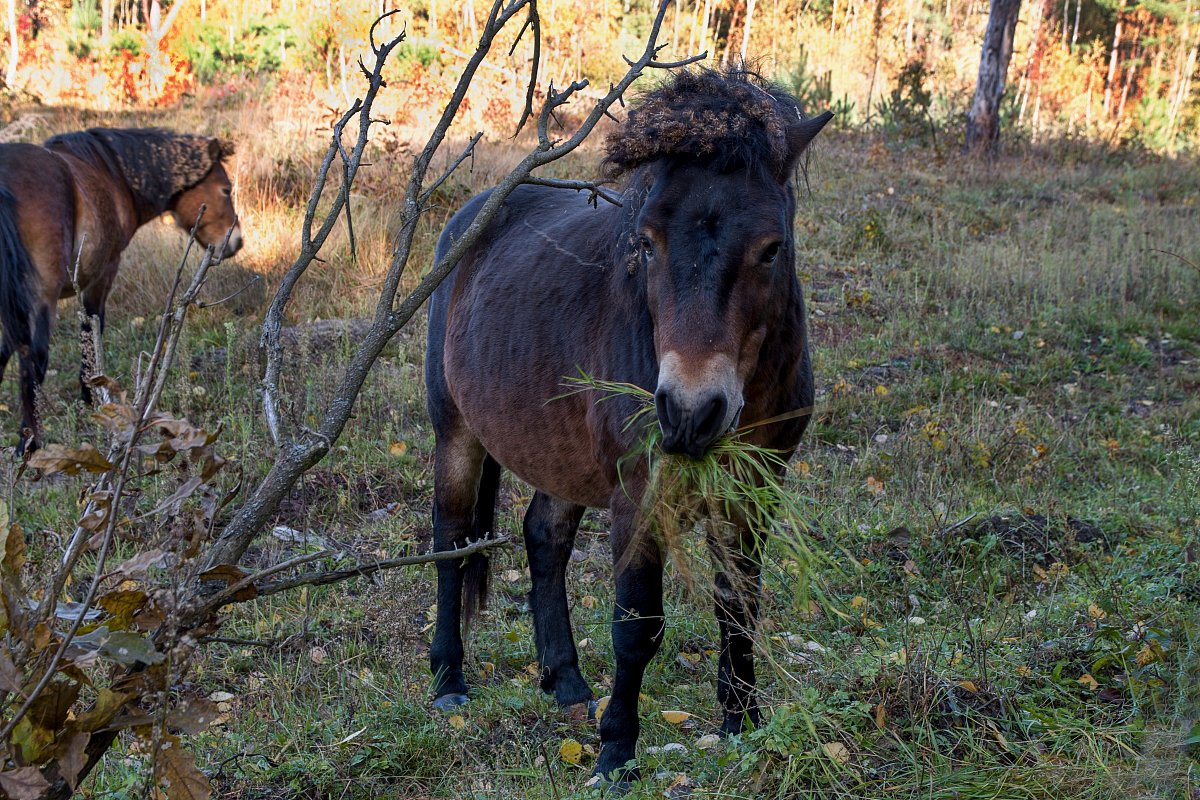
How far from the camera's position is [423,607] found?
185 inches

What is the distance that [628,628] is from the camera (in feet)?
10.3

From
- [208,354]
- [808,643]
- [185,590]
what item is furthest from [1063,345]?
[185,590]

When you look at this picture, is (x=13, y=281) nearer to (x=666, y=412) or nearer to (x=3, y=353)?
(x=3, y=353)

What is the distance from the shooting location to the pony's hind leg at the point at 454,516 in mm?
4207

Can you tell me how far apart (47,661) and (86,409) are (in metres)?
5.38

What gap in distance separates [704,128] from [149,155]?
7188 millimetres

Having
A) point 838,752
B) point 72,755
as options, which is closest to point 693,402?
point 838,752

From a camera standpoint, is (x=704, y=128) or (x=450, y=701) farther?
(x=450, y=701)

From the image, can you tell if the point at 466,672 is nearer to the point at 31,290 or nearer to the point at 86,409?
the point at 86,409

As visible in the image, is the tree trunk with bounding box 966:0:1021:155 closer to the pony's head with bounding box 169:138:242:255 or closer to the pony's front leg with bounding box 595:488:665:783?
the pony's head with bounding box 169:138:242:255

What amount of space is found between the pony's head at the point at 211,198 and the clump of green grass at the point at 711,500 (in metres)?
6.82

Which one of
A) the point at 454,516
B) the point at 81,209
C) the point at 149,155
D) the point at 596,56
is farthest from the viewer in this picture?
the point at 596,56

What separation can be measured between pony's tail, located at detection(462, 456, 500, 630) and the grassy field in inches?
9.9

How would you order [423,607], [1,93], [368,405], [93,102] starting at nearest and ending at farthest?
1. [423,607]
2. [368,405]
3. [1,93]
4. [93,102]
